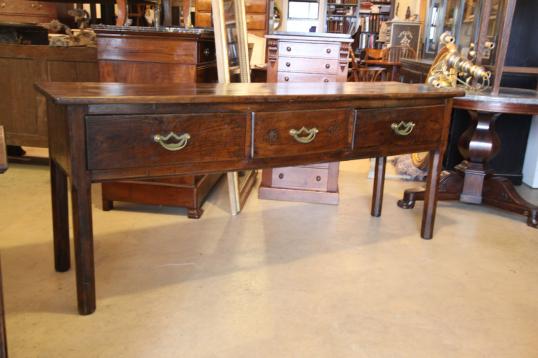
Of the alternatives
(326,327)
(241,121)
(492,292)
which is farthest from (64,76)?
(492,292)

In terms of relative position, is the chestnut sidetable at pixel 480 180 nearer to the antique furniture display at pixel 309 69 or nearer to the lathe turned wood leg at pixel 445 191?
the lathe turned wood leg at pixel 445 191

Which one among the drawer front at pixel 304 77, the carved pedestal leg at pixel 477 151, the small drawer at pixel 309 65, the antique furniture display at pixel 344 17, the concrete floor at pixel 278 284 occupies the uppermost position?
the antique furniture display at pixel 344 17

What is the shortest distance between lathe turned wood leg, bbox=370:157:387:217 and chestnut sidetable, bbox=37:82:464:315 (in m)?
0.57

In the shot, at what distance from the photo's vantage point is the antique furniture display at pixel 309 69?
285cm

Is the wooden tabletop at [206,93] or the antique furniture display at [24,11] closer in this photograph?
the wooden tabletop at [206,93]

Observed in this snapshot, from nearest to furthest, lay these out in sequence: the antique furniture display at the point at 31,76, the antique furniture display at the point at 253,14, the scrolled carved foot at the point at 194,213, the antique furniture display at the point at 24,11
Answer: the scrolled carved foot at the point at 194,213 → the antique furniture display at the point at 31,76 → the antique furniture display at the point at 24,11 → the antique furniture display at the point at 253,14

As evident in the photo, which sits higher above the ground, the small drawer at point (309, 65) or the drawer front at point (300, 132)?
the small drawer at point (309, 65)

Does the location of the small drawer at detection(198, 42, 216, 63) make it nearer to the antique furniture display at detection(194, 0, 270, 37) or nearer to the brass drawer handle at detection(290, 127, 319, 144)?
the brass drawer handle at detection(290, 127, 319, 144)

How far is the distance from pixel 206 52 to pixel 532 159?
246 cm

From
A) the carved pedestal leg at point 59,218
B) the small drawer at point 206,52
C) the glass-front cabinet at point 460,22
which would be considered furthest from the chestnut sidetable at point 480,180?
the carved pedestal leg at point 59,218

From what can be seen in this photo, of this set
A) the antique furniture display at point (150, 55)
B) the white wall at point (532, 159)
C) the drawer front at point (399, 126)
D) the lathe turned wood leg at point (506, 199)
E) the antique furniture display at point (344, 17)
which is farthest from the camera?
the antique furniture display at point (344, 17)

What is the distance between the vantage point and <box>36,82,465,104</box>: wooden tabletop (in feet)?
5.02

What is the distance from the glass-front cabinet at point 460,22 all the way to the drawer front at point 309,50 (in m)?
0.94

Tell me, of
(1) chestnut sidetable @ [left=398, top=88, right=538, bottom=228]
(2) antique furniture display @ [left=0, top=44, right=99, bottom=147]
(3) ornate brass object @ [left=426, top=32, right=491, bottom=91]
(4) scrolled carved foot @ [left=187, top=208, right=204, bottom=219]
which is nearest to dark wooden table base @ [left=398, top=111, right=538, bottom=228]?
(1) chestnut sidetable @ [left=398, top=88, right=538, bottom=228]
